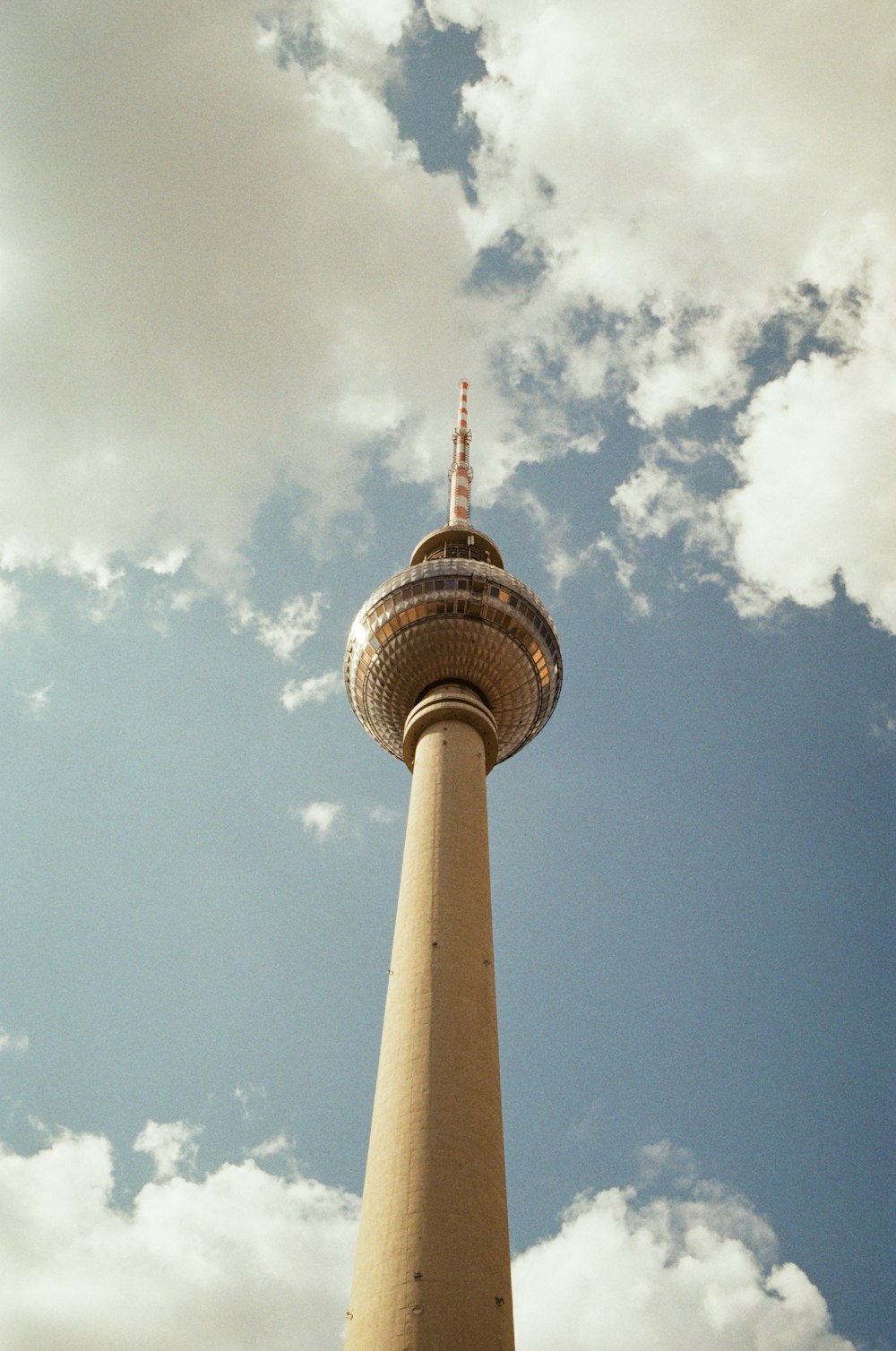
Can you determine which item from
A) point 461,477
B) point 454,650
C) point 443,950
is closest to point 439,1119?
point 443,950

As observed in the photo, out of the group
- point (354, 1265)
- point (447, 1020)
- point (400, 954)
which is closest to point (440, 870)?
point (400, 954)

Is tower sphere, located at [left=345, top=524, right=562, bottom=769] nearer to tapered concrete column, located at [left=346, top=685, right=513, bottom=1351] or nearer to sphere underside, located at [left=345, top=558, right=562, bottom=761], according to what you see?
sphere underside, located at [left=345, top=558, right=562, bottom=761]

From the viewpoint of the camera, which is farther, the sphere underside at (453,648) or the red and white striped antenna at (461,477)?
the red and white striped antenna at (461,477)

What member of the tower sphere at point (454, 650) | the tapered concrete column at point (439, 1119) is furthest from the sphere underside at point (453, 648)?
the tapered concrete column at point (439, 1119)

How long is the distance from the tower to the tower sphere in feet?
0.31

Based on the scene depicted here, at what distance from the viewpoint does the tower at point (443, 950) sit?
87.7ft

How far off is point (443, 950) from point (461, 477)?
43.0 meters

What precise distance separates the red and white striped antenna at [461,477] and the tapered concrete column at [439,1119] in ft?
90.8

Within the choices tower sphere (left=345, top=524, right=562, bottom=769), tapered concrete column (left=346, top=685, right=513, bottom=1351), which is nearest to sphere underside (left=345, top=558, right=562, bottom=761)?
tower sphere (left=345, top=524, right=562, bottom=769)

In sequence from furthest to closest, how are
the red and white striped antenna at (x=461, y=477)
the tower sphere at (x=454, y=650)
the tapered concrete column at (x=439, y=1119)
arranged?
1. the red and white striped antenna at (x=461, y=477)
2. the tower sphere at (x=454, y=650)
3. the tapered concrete column at (x=439, y=1119)

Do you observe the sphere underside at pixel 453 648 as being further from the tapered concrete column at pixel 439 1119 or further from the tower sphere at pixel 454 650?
the tapered concrete column at pixel 439 1119

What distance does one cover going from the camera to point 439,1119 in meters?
30.4

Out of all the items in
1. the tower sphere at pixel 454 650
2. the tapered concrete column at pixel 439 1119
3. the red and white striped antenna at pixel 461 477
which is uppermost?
the red and white striped antenna at pixel 461 477

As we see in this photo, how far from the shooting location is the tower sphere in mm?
50531
